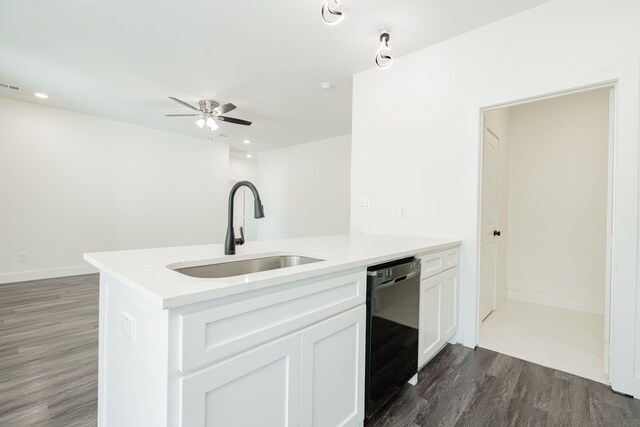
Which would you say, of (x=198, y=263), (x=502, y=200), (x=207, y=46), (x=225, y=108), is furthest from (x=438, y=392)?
(x=225, y=108)

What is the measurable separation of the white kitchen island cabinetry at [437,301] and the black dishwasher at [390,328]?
117 millimetres

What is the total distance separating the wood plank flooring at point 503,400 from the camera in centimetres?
153

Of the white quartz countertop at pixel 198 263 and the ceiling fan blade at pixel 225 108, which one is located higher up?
the ceiling fan blade at pixel 225 108

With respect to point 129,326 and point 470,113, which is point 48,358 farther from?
point 470,113

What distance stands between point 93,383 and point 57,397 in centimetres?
17

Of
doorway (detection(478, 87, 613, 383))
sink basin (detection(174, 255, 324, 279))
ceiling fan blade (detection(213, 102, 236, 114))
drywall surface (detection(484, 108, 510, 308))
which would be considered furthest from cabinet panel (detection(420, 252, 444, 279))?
ceiling fan blade (detection(213, 102, 236, 114))

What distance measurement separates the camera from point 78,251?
471cm

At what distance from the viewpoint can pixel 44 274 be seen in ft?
14.5

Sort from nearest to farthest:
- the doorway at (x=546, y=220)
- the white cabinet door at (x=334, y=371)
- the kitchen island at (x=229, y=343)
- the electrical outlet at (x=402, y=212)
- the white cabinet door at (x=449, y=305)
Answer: the kitchen island at (x=229, y=343) < the white cabinet door at (x=334, y=371) < the white cabinet door at (x=449, y=305) < the electrical outlet at (x=402, y=212) < the doorway at (x=546, y=220)

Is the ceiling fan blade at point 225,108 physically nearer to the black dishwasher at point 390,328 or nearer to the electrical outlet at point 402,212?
the electrical outlet at point 402,212

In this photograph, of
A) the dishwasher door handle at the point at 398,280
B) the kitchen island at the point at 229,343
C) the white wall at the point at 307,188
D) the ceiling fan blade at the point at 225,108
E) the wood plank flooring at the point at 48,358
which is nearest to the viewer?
the kitchen island at the point at 229,343

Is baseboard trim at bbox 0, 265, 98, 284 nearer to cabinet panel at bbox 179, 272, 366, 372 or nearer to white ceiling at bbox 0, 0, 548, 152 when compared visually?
white ceiling at bbox 0, 0, 548, 152

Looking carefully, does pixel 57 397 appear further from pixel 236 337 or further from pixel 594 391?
pixel 594 391

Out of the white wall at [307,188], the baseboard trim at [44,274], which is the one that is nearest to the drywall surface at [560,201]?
the white wall at [307,188]
